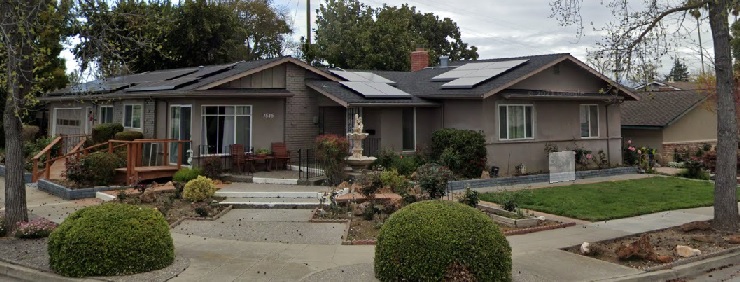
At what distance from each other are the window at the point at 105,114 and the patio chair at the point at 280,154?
8.03 m

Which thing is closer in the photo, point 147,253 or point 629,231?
point 147,253

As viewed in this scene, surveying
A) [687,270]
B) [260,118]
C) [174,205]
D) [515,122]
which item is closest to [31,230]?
[174,205]

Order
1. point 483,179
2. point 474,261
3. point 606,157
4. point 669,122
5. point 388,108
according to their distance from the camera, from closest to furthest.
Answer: point 474,261 → point 483,179 → point 388,108 → point 606,157 → point 669,122

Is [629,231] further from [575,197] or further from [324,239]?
[324,239]

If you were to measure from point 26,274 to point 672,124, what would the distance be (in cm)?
2584

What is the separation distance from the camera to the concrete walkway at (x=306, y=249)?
762cm

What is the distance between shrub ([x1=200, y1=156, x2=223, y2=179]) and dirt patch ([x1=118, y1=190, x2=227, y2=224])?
224 centimetres

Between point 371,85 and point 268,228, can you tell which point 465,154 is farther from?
point 268,228

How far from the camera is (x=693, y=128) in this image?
26.3 metres

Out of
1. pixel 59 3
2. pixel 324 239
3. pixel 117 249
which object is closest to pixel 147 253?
pixel 117 249

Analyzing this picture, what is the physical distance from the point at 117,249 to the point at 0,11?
529cm

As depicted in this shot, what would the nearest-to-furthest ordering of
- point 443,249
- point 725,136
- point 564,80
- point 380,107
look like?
point 443,249
point 725,136
point 380,107
point 564,80

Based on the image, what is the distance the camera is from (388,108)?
763 inches

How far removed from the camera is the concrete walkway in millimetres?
7625
